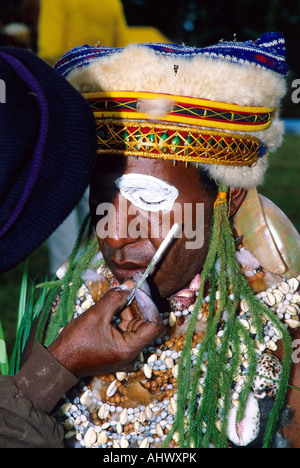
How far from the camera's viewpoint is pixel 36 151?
1.51 metres

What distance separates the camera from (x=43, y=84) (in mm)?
1569

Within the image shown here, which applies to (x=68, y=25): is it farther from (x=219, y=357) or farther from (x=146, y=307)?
(x=219, y=357)

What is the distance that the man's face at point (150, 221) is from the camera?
1.96m

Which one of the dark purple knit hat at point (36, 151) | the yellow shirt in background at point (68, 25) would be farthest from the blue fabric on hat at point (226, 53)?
the yellow shirt in background at point (68, 25)

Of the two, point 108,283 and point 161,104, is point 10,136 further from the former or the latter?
point 108,283

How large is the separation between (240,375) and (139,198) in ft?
2.56

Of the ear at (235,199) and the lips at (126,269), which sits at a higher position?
the ear at (235,199)

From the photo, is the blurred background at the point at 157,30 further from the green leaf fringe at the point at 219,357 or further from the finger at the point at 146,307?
the finger at the point at 146,307

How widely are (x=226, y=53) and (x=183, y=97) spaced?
24 centimetres

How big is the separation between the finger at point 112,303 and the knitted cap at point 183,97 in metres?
0.51

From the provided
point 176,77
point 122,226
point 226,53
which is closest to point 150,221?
point 122,226

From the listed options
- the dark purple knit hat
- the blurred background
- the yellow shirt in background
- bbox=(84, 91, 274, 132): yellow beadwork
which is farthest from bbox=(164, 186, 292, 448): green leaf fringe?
the yellow shirt in background

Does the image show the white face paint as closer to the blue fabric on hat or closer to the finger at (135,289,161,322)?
the finger at (135,289,161,322)

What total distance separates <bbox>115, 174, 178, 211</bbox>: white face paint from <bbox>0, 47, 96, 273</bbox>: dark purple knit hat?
33 centimetres
